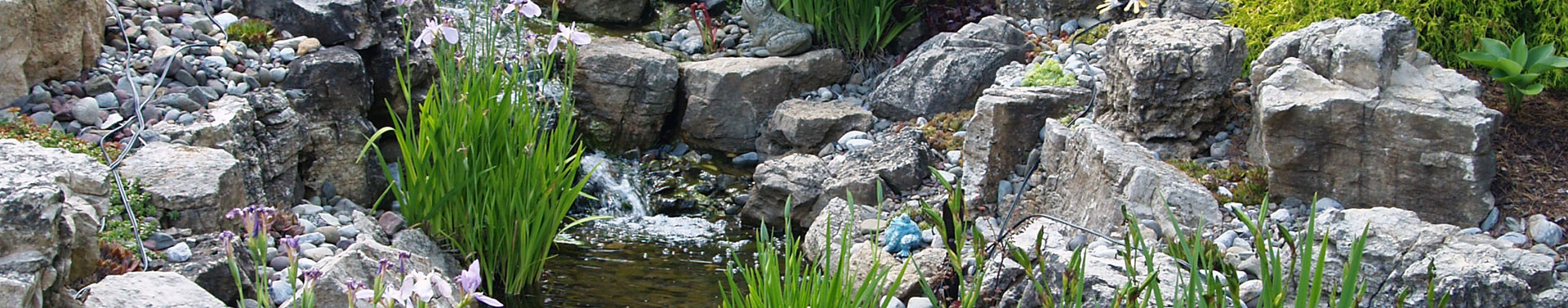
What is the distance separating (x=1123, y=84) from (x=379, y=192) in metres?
3.11

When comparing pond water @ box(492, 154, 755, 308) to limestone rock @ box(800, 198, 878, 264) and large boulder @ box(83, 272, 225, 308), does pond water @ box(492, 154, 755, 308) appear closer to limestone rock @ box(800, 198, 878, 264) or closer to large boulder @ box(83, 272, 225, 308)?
limestone rock @ box(800, 198, 878, 264)

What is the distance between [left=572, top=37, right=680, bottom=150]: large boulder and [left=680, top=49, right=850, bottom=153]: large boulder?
153 mm

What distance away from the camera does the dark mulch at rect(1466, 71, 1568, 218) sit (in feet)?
12.2

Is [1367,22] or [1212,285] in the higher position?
[1212,285]

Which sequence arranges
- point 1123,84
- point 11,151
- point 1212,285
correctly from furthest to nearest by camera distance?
point 1123,84 → point 11,151 → point 1212,285

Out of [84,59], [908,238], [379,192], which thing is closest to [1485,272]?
[908,238]

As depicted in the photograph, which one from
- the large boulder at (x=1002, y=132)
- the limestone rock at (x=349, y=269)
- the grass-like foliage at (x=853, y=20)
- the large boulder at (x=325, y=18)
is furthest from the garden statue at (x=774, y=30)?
the limestone rock at (x=349, y=269)

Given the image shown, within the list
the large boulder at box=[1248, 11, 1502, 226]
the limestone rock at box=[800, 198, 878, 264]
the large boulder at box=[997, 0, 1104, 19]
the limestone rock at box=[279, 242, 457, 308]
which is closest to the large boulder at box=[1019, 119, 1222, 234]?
the large boulder at box=[1248, 11, 1502, 226]

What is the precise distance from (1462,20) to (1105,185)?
1509mm

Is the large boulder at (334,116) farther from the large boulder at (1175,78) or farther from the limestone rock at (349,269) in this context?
the large boulder at (1175,78)

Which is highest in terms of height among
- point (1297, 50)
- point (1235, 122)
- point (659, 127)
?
point (1297, 50)

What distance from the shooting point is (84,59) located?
4.32 meters

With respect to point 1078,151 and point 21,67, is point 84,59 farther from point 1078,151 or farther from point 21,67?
point 1078,151

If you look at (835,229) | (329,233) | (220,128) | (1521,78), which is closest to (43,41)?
(220,128)
